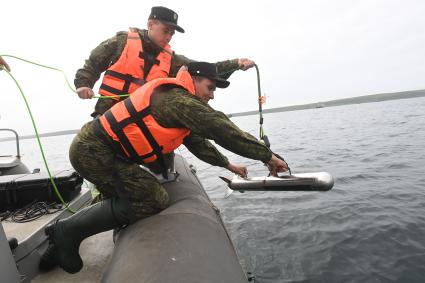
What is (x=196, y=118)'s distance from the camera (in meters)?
2.62

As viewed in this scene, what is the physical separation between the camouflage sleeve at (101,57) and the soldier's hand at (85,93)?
0.30 m

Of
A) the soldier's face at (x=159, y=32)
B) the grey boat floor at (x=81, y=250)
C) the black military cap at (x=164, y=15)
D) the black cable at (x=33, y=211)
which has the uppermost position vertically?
the black military cap at (x=164, y=15)

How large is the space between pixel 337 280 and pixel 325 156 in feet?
27.8

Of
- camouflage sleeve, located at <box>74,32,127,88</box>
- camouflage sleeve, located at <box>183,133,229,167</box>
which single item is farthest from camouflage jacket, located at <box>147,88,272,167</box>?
camouflage sleeve, located at <box>74,32,127,88</box>

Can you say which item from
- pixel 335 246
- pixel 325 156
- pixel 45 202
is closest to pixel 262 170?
pixel 325 156

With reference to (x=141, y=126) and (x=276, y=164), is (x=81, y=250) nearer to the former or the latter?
(x=141, y=126)

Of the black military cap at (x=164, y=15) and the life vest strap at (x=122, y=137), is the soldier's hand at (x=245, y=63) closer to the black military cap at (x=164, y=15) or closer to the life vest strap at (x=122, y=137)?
the black military cap at (x=164, y=15)

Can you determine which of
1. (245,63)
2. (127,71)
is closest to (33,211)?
(127,71)

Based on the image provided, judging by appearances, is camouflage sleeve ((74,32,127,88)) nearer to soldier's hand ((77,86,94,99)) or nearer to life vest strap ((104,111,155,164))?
soldier's hand ((77,86,94,99))

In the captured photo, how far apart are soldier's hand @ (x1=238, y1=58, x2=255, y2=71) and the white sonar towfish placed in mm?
1591

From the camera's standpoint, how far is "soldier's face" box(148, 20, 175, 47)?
3.90 metres

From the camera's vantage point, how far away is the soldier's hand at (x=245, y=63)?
14.6 ft

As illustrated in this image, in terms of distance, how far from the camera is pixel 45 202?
12.9 ft

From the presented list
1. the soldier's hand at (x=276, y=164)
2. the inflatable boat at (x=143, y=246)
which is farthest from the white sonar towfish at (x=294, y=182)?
the inflatable boat at (x=143, y=246)
